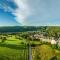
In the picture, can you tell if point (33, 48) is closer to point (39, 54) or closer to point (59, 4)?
point (39, 54)

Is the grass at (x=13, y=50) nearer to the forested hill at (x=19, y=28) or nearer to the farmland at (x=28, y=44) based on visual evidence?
the farmland at (x=28, y=44)

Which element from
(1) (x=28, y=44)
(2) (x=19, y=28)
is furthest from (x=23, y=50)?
(2) (x=19, y=28)

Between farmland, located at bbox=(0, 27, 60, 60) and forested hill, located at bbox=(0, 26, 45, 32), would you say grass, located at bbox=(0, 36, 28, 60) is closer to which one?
farmland, located at bbox=(0, 27, 60, 60)

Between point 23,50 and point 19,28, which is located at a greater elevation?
point 19,28

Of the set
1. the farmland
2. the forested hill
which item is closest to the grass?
the farmland

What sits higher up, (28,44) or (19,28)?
(19,28)

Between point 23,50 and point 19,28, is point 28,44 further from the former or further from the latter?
point 19,28

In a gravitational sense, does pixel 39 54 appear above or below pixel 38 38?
below

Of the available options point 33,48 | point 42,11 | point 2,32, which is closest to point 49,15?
point 42,11

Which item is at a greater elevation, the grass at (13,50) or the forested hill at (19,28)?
the forested hill at (19,28)

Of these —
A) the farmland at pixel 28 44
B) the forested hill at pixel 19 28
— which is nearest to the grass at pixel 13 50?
the farmland at pixel 28 44

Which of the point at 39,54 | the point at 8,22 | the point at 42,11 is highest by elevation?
the point at 42,11
